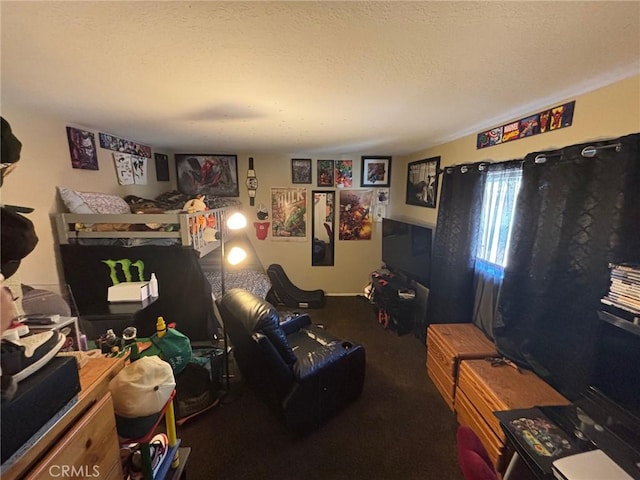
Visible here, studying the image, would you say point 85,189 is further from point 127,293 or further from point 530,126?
point 530,126

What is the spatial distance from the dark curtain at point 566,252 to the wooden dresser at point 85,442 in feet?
6.64

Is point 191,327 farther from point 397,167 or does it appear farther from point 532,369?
point 397,167

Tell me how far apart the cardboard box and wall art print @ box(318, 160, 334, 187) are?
2.77 metres

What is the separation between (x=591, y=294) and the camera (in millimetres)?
1338

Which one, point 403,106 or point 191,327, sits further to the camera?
point 191,327

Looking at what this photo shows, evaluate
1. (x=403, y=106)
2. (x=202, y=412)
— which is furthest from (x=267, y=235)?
(x=403, y=106)

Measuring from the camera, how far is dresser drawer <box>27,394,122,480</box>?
0.58 meters

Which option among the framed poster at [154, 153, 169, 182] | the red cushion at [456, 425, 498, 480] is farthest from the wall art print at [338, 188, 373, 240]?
the red cushion at [456, 425, 498, 480]

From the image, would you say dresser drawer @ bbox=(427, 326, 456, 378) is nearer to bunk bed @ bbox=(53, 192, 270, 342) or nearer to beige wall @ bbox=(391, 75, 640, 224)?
beige wall @ bbox=(391, 75, 640, 224)

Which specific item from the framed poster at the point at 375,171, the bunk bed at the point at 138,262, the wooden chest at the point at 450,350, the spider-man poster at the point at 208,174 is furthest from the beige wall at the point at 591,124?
the spider-man poster at the point at 208,174

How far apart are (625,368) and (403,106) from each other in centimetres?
165

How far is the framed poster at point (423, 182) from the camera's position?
121 inches

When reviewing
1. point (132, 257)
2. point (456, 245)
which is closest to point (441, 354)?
point (456, 245)

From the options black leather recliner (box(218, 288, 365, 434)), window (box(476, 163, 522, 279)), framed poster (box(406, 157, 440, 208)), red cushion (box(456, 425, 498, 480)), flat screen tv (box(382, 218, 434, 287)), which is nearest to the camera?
red cushion (box(456, 425, 498, 480))
